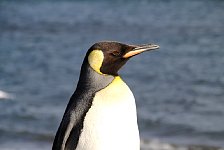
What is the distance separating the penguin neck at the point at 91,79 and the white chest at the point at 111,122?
0.03m

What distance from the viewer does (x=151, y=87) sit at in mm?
11914

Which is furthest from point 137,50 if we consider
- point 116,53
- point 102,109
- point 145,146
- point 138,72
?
point 138,72

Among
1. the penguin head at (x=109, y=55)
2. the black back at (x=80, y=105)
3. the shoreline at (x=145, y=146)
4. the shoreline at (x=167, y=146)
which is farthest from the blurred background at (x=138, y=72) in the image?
the penguin head at (x=109, y=55)

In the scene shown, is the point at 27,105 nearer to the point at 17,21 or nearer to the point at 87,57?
the point at 87,57

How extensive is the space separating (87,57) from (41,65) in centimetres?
1033

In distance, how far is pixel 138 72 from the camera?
43.3 feet

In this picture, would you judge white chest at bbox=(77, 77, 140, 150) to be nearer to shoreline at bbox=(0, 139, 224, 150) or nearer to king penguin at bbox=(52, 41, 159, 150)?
king penguin at bbox=(52, 41, 159, 150)

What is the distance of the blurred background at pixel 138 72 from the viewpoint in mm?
9352

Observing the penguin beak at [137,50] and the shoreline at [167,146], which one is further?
the shoreline at [167,146]

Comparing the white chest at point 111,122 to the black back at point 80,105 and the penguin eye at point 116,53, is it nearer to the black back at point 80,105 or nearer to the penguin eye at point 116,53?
the black back at point 80,105

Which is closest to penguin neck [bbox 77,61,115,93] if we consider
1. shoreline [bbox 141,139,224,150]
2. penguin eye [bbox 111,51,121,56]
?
Answer: penguin eye [bbox 111,51,121,56]

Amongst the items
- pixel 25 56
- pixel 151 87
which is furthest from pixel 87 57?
pixel 25 56

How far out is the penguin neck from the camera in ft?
15.1

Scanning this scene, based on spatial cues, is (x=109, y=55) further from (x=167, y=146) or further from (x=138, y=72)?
(x=138, y=72)
